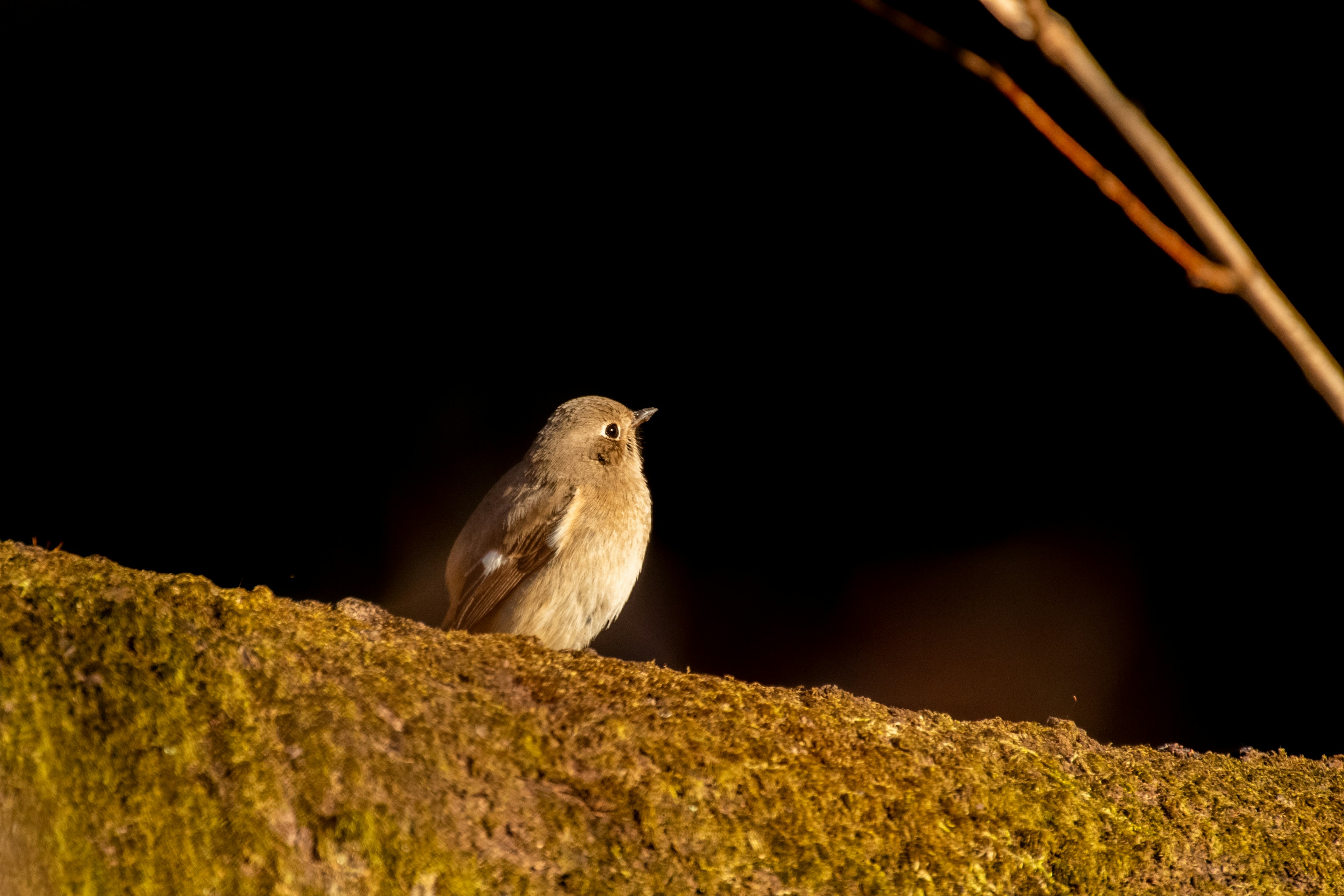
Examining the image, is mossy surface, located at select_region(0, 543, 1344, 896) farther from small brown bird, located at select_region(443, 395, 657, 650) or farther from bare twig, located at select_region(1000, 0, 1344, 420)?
small brown bird, located at select_region(443, 395, 657, 650)

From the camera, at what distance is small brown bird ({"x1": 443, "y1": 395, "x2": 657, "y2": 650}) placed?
3.95m

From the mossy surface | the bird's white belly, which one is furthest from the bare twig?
the bird's white belly

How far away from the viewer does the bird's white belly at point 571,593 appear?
395 centimetres

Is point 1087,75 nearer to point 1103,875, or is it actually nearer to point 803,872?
point 803,872

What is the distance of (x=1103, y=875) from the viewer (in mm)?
1617

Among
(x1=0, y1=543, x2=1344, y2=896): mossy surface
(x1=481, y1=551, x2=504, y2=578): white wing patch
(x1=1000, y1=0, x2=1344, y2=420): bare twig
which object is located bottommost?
(x1=0, y1=543, x2=1344, y2=896): mossy surface

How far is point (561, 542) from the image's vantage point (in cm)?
395

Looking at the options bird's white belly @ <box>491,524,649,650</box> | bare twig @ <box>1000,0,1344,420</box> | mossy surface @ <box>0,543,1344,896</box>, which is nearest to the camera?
bare twig @ <box>1000,0,1344,420</box>

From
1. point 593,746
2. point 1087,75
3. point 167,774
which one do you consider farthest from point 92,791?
point 1087,75

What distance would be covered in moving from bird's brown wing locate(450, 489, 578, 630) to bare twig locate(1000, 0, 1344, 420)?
133 inches

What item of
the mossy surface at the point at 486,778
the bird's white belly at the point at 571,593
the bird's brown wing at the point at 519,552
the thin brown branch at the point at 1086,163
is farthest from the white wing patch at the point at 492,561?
the thin brown branch at the point at 1086,163

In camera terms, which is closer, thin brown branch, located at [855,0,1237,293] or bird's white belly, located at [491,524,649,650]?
thin brown branch, located at [855,0,1237,293]

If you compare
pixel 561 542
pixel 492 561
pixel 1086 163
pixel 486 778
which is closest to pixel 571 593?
pixel 561 542

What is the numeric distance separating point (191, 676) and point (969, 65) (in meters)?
1.14
